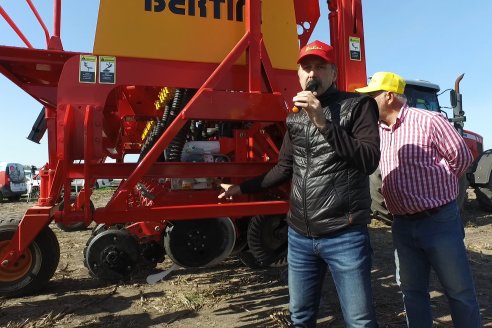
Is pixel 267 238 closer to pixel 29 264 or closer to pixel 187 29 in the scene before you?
pixel 187 29

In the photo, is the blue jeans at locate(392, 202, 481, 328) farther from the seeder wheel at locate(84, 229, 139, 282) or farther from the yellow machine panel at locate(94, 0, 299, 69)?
the seeder wheel at locate(84, 229, 139, 282)

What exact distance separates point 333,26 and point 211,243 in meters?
2.06

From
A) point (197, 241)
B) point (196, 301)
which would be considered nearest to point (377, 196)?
point (196, 301)

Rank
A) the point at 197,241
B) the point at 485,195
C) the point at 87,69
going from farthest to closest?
the point at 485,195 < the point at 197,241 < the point at 87,69

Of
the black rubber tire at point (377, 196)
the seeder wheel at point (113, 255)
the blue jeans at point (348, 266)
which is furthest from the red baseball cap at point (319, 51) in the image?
the black rubber tire at point (377, 196)

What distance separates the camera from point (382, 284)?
3992 mm

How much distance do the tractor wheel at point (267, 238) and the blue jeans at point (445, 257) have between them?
47.9 inches

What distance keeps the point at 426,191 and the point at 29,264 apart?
3066mm

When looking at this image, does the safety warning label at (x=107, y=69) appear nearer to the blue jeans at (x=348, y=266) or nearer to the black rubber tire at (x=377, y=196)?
the blue jeans at (x=348, y=266)

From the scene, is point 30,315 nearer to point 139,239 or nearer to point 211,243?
point 139,239

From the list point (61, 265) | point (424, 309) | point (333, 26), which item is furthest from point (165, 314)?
point (333, 26)

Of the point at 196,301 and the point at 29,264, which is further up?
the point at 29,264

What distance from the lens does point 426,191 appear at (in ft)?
6.89

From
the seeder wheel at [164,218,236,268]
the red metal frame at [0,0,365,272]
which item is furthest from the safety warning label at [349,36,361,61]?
the seeder wheel at [164,218,236,268]
